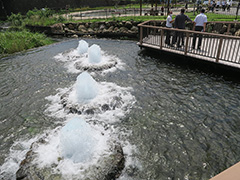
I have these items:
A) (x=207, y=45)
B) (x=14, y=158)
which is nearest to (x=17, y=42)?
(x=14, y=158)

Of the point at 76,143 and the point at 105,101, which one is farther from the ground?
the point at 76,143

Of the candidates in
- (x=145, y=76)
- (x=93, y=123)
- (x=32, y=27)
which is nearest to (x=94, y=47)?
(x=145, y=76)

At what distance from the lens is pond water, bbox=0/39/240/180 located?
16.7 ft

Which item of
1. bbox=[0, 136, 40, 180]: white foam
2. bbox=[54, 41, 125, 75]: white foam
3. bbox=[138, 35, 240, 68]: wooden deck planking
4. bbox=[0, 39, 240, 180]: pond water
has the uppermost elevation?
bbox=[138, 35, 240, 68]: wooden deck planking

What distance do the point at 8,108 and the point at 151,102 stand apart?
5.97 m

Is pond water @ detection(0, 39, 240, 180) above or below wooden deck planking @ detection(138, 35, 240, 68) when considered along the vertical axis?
below

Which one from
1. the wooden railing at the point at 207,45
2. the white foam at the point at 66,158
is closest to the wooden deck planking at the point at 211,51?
the wooden railing at the point at 207,45

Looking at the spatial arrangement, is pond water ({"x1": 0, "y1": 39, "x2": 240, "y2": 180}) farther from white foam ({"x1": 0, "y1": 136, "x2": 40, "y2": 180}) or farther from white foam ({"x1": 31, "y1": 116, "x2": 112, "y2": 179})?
white foam ({"x1": 31, "y1": 116, "x2": 112, "y2": 179})

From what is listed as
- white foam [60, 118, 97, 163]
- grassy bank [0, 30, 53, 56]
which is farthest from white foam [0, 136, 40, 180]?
grassy bank [0, 30, 53, 56]

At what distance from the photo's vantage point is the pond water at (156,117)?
5078 millimetres

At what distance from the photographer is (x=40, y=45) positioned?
56.0ft

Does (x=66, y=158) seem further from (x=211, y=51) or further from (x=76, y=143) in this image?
(x=211, y=51)

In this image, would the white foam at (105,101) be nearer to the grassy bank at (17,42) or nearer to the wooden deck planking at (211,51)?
the wooden deck planking at (211,51)

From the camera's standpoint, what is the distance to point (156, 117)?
6.86 m
